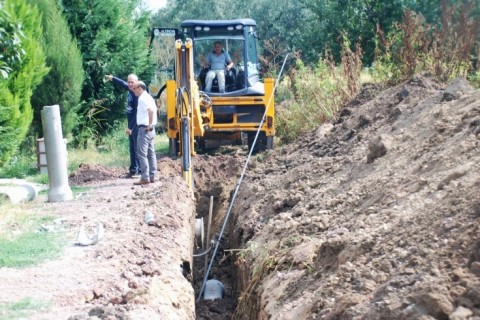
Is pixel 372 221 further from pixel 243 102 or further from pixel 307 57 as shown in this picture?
pixel 307 57

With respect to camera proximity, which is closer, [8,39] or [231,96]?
[8,39]

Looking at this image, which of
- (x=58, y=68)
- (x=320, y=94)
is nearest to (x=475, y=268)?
(x=320, y=94)

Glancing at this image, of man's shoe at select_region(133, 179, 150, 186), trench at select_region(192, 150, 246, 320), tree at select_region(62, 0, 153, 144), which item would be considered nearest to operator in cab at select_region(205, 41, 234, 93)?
trench at select_region(192, 150, 246, 320)

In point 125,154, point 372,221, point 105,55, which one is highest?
point 105,55

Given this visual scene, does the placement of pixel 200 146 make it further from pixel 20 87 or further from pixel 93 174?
pixel 20 87

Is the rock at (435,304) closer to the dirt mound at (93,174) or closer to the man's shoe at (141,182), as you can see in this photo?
the man's shoe at (141,182)

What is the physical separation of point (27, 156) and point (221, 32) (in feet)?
18.5

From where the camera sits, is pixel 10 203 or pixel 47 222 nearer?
pixel 47 222

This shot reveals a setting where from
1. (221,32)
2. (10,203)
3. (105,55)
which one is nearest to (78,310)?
(10,203)

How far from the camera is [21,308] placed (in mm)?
6246

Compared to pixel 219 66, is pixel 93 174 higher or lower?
lower

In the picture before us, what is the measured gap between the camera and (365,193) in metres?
8.20

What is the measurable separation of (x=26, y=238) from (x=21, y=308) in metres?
2.75

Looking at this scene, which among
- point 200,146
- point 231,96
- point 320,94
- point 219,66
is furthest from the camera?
point 200,146
